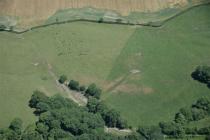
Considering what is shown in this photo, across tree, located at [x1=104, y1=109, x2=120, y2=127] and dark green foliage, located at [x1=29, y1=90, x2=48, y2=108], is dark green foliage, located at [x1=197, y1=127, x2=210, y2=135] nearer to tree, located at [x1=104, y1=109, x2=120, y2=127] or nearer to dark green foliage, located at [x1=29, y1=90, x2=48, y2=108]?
Answer: tree, located at [x1=104, y1=109, x2=120, y2=127]

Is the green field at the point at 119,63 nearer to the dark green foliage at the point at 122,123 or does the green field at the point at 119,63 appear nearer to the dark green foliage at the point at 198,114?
the dark green foliage at the point at 122,123

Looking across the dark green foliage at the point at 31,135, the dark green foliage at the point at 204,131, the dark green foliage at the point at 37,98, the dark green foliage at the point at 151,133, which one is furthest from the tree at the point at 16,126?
the dark green foliage at the point at 204,131

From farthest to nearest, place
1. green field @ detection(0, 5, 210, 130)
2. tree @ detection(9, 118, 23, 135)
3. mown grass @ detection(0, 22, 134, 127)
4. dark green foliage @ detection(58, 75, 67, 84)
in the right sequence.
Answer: dark green foliage @ detection(58, 75, 67, 84)
mown grass @ detection(0, 22, 134, 127)
green field @ detection(0, 5, 210, 130)
tree @ detection(9, 118, 23, 135)

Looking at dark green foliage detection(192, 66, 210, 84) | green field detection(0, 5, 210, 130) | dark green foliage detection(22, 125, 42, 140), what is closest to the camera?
dark green foliage detection(22, 125, 42, 140)

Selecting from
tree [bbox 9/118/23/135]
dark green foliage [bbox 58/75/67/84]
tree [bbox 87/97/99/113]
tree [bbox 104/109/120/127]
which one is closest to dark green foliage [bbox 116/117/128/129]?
tree [bbox 104/109/120/127]

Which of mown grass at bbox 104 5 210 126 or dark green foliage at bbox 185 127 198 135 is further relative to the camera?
mown grass at bbox 104 5 210 126

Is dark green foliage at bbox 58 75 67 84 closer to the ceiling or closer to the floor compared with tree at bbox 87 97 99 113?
closer to the ceiling
